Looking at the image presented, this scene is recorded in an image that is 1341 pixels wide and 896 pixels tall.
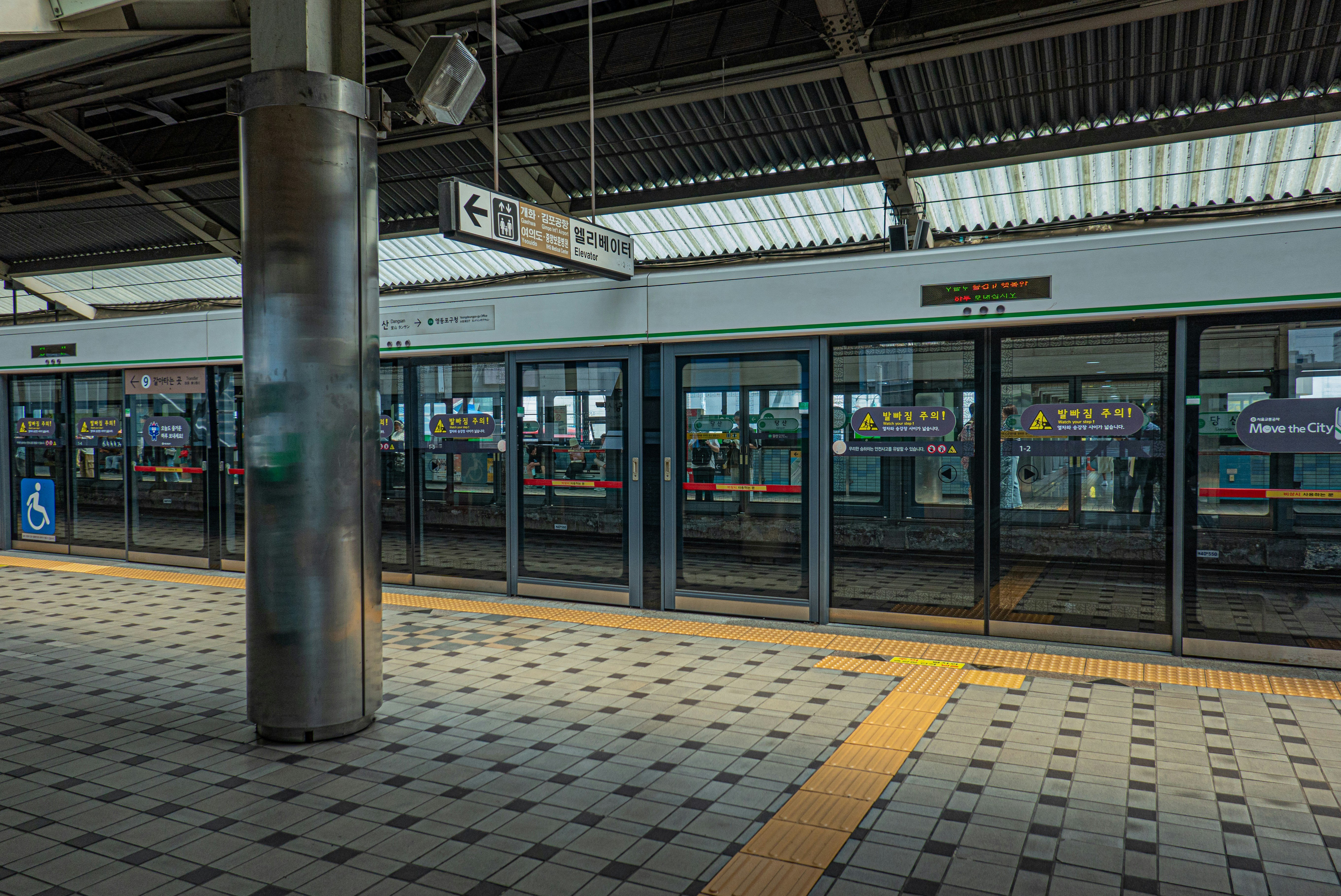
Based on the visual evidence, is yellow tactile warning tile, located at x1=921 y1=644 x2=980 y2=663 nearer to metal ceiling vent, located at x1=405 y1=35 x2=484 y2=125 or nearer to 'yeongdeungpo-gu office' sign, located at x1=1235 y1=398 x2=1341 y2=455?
'yeongdeungpo-gu office' sign, located at x1=1235 y1=398 x2=1341 y2=455

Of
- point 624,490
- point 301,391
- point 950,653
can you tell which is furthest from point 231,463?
point 950,653

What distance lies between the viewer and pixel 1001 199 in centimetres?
966

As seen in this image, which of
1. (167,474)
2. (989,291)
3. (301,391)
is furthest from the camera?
(167,474)

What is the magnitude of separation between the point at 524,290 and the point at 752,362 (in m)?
1.94

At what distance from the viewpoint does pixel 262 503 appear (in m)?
3.86

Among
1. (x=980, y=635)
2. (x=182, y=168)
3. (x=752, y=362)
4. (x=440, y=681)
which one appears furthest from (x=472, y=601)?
(x=182, y=168)

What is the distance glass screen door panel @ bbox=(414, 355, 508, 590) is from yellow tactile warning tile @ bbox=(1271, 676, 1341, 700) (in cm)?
531

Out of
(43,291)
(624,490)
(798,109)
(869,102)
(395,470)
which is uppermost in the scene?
(798,109)

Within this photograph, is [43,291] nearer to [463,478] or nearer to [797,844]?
[463,478]

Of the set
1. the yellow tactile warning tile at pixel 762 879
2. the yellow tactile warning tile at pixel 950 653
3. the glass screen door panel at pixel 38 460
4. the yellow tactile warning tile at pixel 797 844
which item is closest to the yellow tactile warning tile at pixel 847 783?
the yellow tactile warning tile at pixel 797 844

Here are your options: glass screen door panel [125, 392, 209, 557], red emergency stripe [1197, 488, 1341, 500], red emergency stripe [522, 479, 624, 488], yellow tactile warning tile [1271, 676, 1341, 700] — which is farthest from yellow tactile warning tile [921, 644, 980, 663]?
glass screen door panel [125, 392, 209, 557]

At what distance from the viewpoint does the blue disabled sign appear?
9.70 meters

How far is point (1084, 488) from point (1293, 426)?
1128 millimetres

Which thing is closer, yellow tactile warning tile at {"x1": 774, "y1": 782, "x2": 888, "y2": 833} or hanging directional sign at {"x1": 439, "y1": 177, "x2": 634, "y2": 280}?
yellow tactile warning tile at {"x1": 774, "y1": 782, "x2": 888, "y2": 833}
